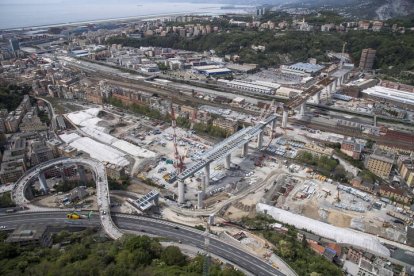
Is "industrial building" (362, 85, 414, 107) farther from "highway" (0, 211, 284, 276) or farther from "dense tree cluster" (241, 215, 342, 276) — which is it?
"highway" (0, 211, 284, 276)

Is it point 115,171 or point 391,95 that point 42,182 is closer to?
point 115,171

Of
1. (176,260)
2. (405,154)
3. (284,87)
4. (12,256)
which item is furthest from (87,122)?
(405,154)

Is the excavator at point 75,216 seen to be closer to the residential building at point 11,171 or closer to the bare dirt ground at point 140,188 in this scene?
the bare dirt ground at point 140,188

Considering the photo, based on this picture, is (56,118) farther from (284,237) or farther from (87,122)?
(284,237)

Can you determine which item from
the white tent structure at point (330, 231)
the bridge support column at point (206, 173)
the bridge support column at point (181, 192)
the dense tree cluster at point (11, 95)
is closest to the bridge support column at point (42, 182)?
the bridge support column at point (181, 192)

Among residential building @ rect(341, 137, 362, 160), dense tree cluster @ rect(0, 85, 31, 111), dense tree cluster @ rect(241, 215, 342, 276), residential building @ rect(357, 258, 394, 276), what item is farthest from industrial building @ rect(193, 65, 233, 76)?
residential building @ rect(357, 258, 394, 276)

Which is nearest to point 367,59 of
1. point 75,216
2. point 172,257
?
point 172,257
